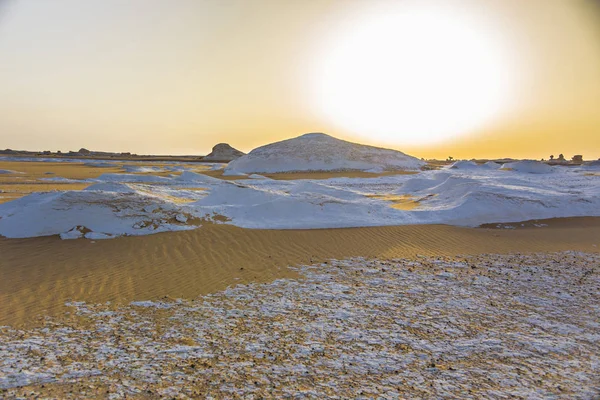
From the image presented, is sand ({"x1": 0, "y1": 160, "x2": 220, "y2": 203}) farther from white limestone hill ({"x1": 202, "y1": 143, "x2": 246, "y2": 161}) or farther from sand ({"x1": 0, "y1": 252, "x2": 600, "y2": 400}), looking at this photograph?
white limestone hill ({"x1": 202, "y1": 143, "x2": 246, "y2": 161})

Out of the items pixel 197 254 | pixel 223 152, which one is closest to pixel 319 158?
pixel 197 254

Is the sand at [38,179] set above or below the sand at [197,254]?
above

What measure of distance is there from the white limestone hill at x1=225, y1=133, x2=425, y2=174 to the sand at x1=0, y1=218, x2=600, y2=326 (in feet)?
145

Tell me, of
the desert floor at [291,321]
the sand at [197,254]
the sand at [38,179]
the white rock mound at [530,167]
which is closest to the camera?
the desert floor at [291,321]

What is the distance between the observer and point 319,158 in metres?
62.2

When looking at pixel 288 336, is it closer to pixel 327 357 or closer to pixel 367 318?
pixel 327 357

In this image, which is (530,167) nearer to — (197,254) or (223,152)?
(197,254)

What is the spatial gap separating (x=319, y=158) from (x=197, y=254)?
171 ft

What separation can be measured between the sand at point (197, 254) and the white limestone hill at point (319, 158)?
1744 inches

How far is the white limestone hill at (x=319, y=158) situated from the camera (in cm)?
5975

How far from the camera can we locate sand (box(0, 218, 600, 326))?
25.5 ft

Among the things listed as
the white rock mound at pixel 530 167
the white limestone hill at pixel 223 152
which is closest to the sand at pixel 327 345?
the white rock mound at pixel 530 167

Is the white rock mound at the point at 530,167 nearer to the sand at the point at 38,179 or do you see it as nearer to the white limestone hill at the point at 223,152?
the sand at the point at 38,179

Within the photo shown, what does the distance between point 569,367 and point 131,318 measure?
6581 millimetres
